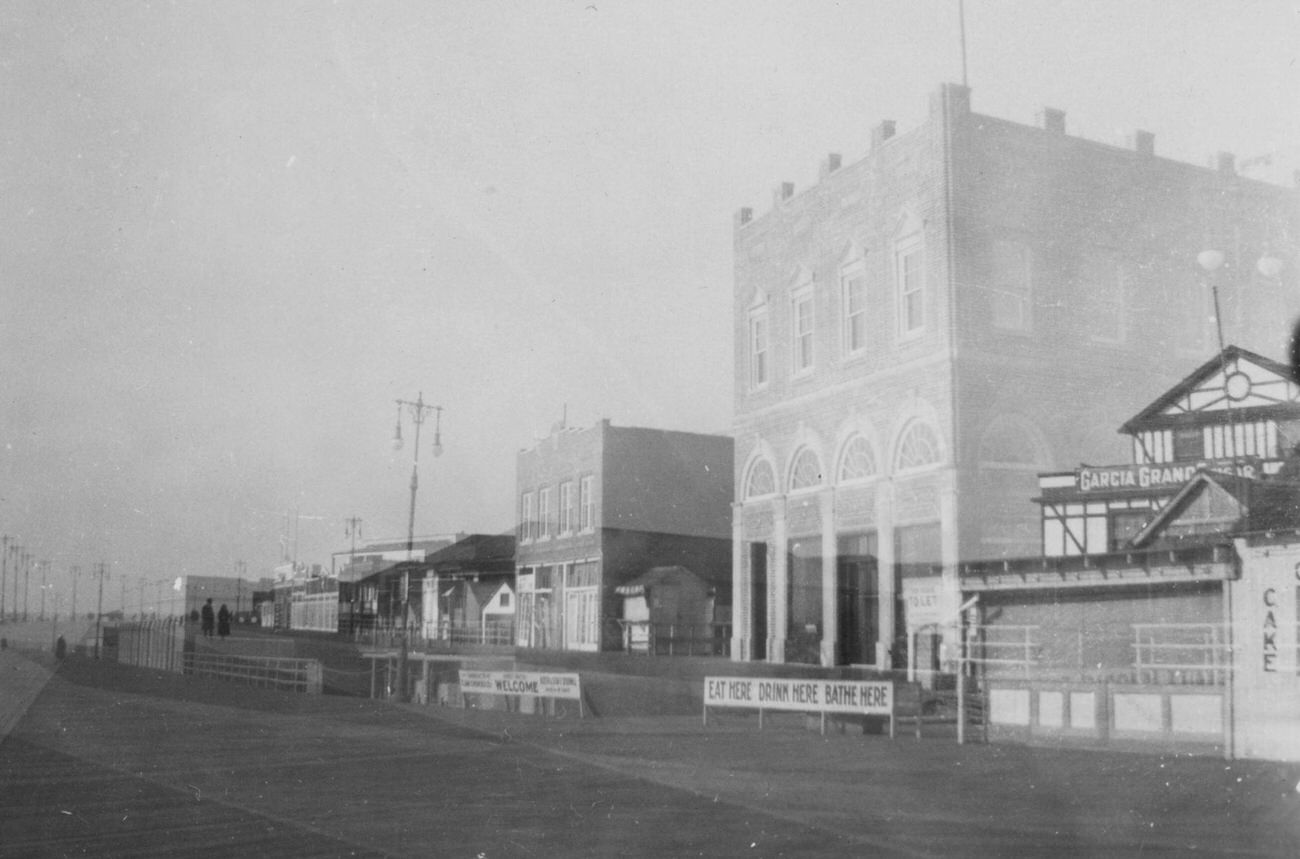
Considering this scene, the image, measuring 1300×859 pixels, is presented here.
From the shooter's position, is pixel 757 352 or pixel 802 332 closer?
pixel 802 332

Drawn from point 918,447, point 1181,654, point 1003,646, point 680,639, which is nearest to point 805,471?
point 918,447

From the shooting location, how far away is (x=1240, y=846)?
7.25 m

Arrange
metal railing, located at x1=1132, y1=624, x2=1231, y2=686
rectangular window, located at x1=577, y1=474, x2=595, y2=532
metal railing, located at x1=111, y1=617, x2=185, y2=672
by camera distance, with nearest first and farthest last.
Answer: metal railing, located at x1=1132, y1=624, x2=1231, y2=686 → rectangular window, located at x1=577, y1=474, x2=595, y2=532 → metal railing, located at x1=111, y1=617, x2=185, y2=672

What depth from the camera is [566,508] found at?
35.9 metres

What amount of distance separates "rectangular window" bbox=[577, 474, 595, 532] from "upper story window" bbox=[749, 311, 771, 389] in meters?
11.0

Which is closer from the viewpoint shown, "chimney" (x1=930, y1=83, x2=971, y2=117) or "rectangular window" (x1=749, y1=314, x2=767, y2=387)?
"chimney" (x1=930, y1=83, x2=971, y2=117)

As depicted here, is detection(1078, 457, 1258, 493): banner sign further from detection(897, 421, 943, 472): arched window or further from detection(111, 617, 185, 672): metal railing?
detection(111, 617, 185, 672): metal railing

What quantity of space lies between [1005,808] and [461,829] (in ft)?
12.7

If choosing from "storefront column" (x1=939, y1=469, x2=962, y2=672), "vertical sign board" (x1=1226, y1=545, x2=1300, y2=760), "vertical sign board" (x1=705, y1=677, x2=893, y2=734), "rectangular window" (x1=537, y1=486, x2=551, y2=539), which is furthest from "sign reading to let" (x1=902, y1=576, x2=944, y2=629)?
"rectangular window" (x1=537, y1=486, x2=551, y2=539)

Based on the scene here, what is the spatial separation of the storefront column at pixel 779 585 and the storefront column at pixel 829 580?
1.17 m

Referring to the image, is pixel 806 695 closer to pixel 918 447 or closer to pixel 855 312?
pixel 918 447

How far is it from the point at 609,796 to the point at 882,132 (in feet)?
51.0

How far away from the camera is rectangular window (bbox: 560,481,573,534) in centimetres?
3566

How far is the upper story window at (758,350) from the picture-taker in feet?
80.5
